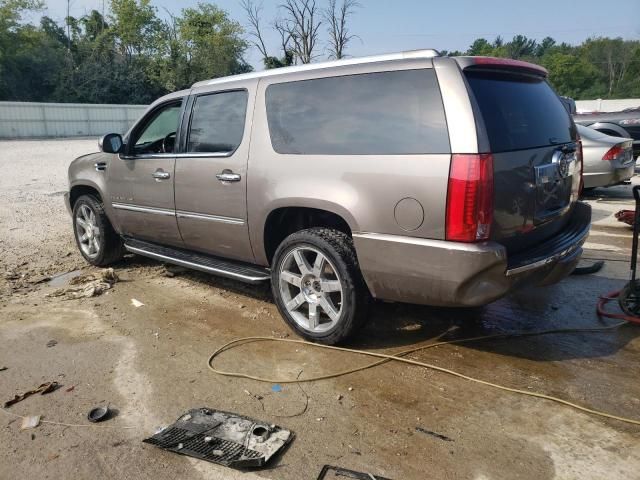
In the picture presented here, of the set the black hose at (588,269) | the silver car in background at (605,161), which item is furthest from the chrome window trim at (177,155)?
the silver car in background at (605,161)

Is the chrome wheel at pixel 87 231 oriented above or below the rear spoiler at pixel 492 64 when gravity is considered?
below

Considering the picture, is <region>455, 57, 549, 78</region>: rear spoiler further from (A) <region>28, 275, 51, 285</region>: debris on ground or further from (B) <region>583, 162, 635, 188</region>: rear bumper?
(B) <region>583, 162, 635, 188</region>: rear bumper

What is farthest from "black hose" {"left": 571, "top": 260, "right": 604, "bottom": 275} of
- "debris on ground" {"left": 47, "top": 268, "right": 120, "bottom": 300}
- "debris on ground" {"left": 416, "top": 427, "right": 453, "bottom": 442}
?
"debris on ground" {"left": 47, "top": 268, "right": 120, "bottom": 300}

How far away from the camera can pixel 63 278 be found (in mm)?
5855

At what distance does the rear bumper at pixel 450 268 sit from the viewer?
3.11 metres

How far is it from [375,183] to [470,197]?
619 millimetres

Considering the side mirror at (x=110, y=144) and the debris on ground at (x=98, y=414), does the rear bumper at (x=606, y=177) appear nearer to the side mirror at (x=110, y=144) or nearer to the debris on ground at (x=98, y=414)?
the side mirror at (x=110, y=144)

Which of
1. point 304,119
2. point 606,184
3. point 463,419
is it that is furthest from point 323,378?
point 606,184

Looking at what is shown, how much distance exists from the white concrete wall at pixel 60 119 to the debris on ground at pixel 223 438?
31.1 m

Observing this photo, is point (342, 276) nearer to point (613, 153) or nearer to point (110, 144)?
point (110, 144)

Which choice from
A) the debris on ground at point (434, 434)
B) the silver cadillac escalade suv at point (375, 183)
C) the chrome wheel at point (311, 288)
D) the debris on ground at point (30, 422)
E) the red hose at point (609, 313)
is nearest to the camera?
the debris on ground at point (434, 434)

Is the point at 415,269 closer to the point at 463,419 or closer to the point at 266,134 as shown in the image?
the point at 463,419

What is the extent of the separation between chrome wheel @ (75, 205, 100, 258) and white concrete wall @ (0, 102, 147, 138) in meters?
27.1

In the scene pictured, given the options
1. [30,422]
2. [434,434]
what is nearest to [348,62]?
[434,434]
